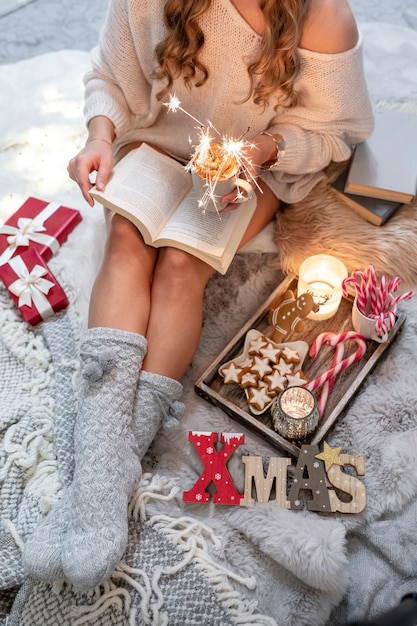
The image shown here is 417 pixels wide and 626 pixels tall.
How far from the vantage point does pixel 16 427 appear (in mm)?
1289

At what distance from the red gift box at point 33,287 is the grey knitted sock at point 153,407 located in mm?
347

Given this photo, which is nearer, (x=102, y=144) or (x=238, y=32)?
(x=238, y=32)

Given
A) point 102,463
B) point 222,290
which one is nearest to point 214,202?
point 222,290

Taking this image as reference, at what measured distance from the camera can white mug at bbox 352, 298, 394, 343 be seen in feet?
4.38

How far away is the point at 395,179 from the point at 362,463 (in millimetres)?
687

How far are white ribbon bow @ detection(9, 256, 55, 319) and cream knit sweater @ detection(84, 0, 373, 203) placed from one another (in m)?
0.38

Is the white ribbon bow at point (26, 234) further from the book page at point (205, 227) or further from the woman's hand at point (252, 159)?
the woman's hand at point (252, 159)

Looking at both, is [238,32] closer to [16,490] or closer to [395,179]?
[395,179]

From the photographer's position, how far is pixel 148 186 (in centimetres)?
136

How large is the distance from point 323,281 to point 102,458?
2.11ft

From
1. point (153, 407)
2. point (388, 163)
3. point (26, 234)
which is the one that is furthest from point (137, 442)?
point (388, 163)

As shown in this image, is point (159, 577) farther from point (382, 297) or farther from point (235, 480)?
point (382, 297)

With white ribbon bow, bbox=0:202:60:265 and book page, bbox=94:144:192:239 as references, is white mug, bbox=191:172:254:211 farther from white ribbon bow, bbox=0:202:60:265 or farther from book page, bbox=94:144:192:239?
white ribbon bow, bbox=0:202:60:265

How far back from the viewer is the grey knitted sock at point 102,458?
3.51 feet
